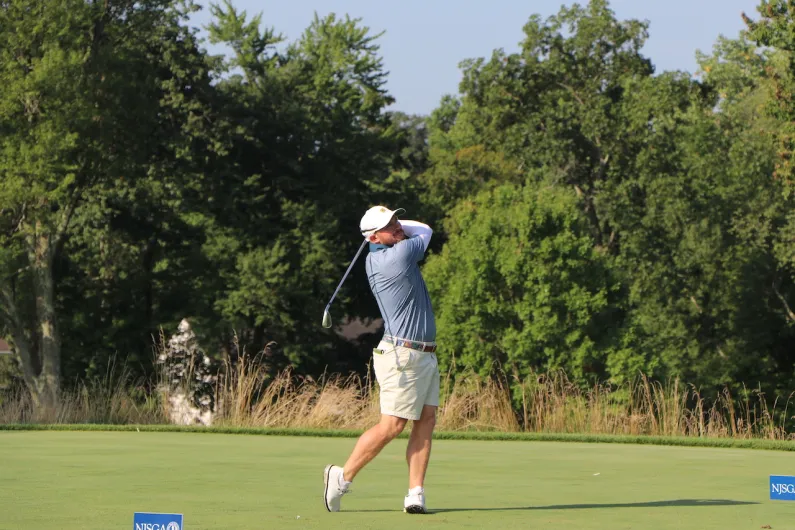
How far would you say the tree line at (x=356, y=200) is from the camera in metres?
32.2

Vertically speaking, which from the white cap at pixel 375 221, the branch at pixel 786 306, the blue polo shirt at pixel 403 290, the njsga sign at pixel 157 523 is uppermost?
the branch at pixel 786 306

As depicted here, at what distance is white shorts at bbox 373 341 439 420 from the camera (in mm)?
6648

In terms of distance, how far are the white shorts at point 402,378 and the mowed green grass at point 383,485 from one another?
52 cm

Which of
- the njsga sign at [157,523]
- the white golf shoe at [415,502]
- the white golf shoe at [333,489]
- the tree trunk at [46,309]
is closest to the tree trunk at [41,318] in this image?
the tree trunk at [46,309]

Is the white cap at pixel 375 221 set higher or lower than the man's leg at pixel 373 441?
higher

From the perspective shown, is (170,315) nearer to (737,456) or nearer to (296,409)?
(296,409)

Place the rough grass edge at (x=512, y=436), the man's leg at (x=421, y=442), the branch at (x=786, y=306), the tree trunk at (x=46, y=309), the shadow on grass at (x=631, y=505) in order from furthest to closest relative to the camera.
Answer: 1. the branch at (x=786, y=306)
2. the tree trunk at (x=46, y=309)
3. the rough grass edge at (x=512, y=436)
4. the man's leg at (x=421, y=442)
5. the shadow on grass at (x=631, y=505)

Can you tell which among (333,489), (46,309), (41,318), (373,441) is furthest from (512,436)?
(41,318)

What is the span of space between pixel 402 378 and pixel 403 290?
1.48ft

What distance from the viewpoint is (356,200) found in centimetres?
4094

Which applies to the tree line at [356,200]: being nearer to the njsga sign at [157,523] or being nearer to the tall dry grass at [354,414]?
the tall dry grass at [354,414]

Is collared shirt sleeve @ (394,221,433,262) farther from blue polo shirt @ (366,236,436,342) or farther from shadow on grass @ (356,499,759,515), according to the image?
shadow on grass @ (356,499,759,515)

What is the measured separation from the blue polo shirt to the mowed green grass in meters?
0.92

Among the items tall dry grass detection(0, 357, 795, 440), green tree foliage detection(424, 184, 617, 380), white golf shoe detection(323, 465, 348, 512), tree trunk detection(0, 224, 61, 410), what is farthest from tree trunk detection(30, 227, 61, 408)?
white golf shoe detection(323, 465, 348, 512)
